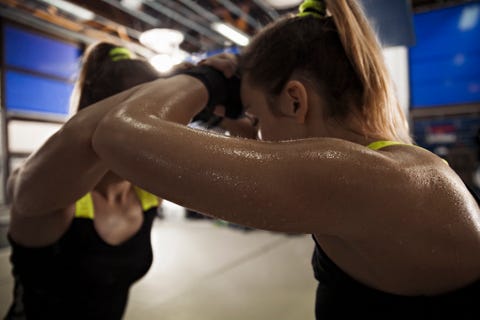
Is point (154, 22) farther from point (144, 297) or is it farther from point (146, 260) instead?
point (146, 260)

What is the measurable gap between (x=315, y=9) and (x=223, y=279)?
6.06ft

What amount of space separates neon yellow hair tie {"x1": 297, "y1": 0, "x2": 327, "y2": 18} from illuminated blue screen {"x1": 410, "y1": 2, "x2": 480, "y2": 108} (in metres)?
2.97

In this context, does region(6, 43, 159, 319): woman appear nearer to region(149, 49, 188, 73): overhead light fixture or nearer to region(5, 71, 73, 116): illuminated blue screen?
region(149, 49, 188, 73): overhead light fixture

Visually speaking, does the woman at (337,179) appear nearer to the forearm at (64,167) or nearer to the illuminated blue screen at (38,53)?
the forearm at (64,167)

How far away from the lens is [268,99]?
0.65 metres

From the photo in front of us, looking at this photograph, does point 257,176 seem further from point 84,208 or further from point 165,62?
point 165,62

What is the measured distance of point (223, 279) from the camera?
2.17 metres

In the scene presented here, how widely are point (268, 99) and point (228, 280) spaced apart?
5.69 ft

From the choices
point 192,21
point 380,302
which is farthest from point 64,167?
point 192,21

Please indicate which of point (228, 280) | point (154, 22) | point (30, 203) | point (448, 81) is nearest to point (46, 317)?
point (30, 203)

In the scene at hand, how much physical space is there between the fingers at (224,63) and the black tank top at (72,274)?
0.49 m

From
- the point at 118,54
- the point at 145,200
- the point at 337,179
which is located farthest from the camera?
the point at 145,200

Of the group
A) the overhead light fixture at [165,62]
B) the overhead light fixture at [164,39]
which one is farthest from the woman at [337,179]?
the overhead light fixture at [164,39]

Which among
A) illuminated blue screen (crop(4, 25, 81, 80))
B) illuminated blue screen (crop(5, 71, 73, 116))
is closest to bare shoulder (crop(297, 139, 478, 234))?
illuminated blue screen (crop(4, 25, 81, 80))
